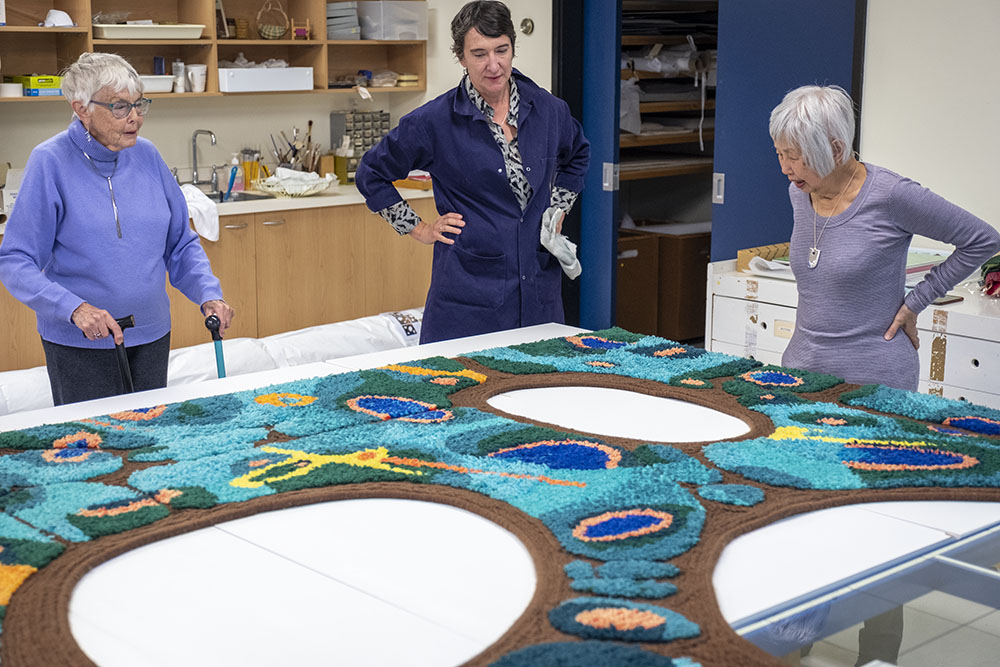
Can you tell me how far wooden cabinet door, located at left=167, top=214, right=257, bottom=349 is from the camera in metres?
5.06

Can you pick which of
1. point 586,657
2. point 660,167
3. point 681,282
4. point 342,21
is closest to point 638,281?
point 681,282

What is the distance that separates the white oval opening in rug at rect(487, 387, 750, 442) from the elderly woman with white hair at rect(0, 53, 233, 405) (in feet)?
2.86

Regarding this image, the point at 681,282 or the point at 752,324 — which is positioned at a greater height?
the point at 752,324

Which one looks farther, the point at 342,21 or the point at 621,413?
the point at 342,21

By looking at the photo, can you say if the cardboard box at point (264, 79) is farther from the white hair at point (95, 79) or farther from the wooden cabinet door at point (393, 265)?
the white hair at point (95, 79)

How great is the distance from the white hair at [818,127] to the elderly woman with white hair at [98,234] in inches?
56.6

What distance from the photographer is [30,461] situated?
6.53 ft

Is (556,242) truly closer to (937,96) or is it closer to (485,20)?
(485,20)

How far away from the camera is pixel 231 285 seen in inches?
205

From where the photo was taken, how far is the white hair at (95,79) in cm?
280

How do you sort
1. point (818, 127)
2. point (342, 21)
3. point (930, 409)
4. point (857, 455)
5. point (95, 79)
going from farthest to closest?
point (342, 21)
point (95, 79)
point (818, 127)
point (930, 409)
point (857, 455)

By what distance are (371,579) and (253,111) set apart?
4643 mm

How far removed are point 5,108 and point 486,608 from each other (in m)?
4.40

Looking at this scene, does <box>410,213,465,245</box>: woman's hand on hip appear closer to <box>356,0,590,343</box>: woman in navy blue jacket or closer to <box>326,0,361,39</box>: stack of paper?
<box>356,0,590,343</box>: woman in navy blue jacket
